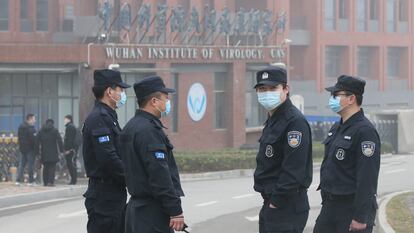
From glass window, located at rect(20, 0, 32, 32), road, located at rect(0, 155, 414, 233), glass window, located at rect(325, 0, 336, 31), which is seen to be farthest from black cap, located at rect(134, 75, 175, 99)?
glass window, located at rect(325, 0, 336, 31)

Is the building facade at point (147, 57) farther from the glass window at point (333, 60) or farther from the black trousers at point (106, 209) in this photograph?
the black trousers at point (106, 209)

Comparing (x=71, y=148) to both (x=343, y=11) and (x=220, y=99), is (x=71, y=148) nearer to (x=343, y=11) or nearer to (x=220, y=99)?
(x=220, y=99)

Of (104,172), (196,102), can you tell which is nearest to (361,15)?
(196,102)

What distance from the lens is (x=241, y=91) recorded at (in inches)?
1718

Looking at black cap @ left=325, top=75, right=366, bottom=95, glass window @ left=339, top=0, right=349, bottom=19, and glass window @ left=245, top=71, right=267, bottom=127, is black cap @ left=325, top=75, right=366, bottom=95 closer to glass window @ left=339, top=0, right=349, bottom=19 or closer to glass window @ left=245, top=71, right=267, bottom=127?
glass window @ left=245, top=71, right=267, bottom=127

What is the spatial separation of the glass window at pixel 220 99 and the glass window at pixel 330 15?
24427 millimetres

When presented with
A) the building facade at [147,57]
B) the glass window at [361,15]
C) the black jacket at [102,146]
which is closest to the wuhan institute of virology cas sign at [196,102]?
the building facade at [147,57]

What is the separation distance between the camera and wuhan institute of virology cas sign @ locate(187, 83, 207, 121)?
4169 cm

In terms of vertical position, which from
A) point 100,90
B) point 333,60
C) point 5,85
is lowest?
point 100,90

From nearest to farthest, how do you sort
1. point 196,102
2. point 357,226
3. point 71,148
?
point 357,226, point 71,148, point 196,102

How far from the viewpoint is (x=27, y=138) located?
77.3 feet

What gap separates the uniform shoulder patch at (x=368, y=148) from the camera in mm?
8141

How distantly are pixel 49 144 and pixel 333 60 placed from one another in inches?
1883

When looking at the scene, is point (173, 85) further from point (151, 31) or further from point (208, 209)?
point (208, 209)
